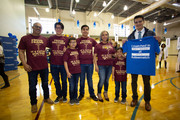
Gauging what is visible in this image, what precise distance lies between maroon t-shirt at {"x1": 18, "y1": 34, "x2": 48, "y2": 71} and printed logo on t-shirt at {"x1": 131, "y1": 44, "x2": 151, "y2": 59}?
1.95m

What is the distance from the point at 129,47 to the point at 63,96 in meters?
1.99

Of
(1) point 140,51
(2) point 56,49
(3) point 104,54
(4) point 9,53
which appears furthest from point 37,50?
(4) point 9,53

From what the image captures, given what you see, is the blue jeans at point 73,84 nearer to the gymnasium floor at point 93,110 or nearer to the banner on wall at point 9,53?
the gymnasium floor at point 93,110

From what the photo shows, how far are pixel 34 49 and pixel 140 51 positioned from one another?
2172 mm

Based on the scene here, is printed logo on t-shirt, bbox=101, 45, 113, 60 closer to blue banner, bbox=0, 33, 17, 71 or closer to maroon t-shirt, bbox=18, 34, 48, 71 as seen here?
maroon t-shirt, bbox=18, 34, 48, 71

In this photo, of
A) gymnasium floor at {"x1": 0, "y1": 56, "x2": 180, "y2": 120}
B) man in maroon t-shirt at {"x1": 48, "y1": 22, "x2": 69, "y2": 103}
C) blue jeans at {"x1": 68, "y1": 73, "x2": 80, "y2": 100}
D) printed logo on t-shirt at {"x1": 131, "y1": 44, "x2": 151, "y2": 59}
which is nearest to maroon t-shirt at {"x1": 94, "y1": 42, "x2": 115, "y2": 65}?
printed logo on t-shirt at {"x1": 131, "y1": 44, "x2": 151, "y2": 59}

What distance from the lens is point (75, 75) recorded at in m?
2.13

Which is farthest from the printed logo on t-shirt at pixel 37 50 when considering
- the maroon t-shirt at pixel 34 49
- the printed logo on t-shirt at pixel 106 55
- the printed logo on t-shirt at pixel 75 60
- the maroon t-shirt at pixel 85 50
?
the printed logo on t-shirt at pixel 106 55

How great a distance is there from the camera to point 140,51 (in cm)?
183

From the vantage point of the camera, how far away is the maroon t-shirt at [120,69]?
83.8 inches

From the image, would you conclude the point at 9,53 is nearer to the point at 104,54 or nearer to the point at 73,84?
the point at 73,84

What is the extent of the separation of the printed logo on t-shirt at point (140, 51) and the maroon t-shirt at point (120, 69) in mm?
309

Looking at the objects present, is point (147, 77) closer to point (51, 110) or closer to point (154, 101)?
point (154, 101)

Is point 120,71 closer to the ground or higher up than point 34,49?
closer to the ground
